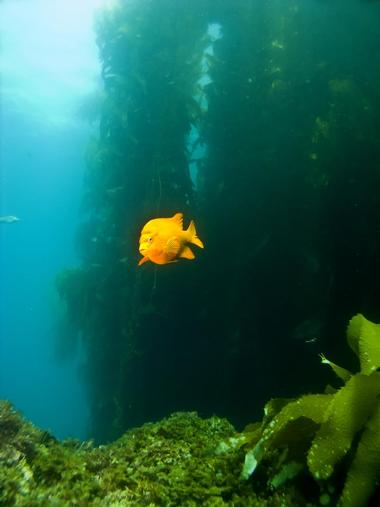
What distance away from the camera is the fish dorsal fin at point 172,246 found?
108 inches

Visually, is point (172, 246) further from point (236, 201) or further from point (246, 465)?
point (236, 201)

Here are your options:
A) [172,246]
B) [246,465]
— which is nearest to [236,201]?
[172,246]

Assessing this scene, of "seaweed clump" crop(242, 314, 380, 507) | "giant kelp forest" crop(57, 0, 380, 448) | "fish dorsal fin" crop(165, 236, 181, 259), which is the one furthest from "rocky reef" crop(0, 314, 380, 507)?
"giant kelp forest" crop(57, 0, 380, 448)

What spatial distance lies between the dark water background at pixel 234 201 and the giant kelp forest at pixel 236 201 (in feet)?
0.10

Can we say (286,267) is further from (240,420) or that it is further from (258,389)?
(240,420)

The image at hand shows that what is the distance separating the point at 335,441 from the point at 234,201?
737cm

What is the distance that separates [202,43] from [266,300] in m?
6.89

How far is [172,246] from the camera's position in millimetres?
2752

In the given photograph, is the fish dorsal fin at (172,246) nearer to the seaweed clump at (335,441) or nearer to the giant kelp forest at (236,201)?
the seaweed clump at (335,441)

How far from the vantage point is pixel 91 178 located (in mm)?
11484

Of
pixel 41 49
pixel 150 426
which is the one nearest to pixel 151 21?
pixel 150 426

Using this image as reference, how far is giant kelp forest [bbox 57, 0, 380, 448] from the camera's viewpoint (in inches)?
303

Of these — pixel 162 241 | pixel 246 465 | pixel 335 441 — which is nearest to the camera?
pixel 335 441

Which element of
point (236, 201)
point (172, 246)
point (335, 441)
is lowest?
point (335, 441)
